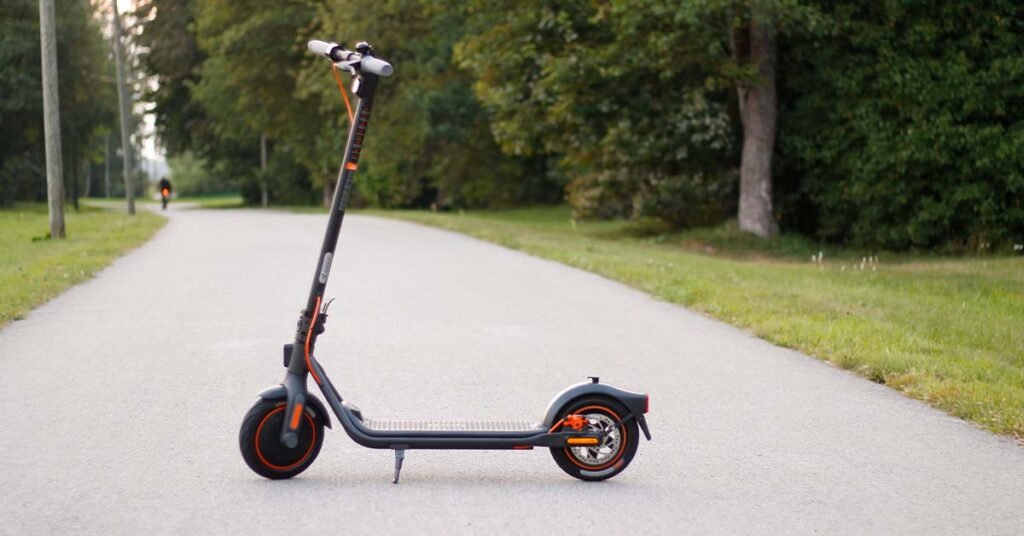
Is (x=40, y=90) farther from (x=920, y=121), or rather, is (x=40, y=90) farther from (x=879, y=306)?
(x=879, y=306)

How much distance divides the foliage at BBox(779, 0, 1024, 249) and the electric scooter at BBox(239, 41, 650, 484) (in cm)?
1897

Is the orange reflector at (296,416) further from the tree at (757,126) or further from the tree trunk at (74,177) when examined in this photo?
the tree trunk at (74,177)

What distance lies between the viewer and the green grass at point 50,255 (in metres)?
13.2

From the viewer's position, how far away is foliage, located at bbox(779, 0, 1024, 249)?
74.9ft

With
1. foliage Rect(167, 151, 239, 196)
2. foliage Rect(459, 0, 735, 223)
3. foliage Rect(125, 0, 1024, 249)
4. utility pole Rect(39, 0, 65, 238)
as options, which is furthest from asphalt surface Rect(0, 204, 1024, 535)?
foliage Rect(167, 151, 239, 196)

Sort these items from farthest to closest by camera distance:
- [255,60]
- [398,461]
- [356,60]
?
1. [255,60]
2. [398,461]
3. [356,60]

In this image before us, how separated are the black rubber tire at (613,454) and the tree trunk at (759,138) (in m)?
21.0

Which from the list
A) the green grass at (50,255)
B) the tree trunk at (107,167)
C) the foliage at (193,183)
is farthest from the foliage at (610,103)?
the foliage at (193,183)

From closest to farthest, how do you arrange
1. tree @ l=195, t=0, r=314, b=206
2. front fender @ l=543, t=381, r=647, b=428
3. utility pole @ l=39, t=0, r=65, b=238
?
1. front fender @ l=543, t=381, r=647, b=428
2. utility pole @ l=39, t=0, r=65, b=238
3. tree @ l=195, t=0, r=314, b=206

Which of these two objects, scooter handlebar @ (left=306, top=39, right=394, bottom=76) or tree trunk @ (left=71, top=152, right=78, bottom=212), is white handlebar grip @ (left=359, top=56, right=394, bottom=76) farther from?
tree trunk @ (left=71, top=152, right=78, bottom=212)

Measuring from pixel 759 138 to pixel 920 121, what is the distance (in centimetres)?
388

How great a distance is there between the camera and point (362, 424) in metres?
5.59

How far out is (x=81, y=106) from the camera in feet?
163

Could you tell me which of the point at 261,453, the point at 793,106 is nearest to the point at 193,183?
the point at 793,106
